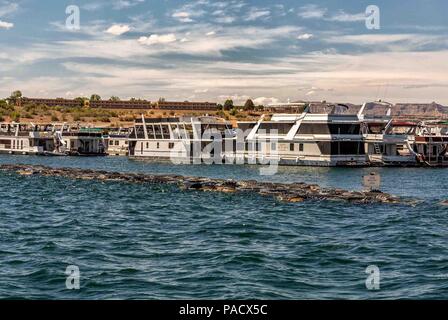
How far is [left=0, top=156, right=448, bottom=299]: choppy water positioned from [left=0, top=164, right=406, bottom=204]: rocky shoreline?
82.3 inches

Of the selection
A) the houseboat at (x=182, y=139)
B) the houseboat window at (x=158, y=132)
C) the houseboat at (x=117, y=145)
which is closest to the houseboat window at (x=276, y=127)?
the houseboat at (x=182, y=139)

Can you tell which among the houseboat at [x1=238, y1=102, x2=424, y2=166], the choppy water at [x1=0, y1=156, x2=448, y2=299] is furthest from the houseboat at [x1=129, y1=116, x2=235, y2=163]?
the choppy water at [x1=0, y1=156, x2=448, y2=299]

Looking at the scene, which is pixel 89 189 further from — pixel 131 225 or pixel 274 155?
pixel 274 155

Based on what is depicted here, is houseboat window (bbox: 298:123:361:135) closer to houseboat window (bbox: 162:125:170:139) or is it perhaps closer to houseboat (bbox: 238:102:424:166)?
houseboat (bbox: 238:102:424:166)

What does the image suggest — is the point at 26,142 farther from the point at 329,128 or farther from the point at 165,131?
the point at 329,128

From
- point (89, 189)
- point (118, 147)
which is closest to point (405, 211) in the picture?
point (89, 189)

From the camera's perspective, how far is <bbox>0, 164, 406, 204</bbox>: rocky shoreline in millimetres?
40844

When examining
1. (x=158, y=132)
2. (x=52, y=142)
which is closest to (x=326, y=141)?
(x=158, y=132)

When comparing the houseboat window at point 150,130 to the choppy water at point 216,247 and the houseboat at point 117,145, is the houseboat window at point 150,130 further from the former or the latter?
the choppy water at point 216,247

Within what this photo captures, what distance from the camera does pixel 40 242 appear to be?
88.1 ft

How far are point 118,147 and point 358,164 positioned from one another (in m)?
55.6

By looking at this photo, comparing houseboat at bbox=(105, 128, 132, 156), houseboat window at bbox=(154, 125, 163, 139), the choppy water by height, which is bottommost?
the choppy water

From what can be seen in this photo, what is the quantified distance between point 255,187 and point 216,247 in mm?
22167

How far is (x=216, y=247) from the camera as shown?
84.2 feet
